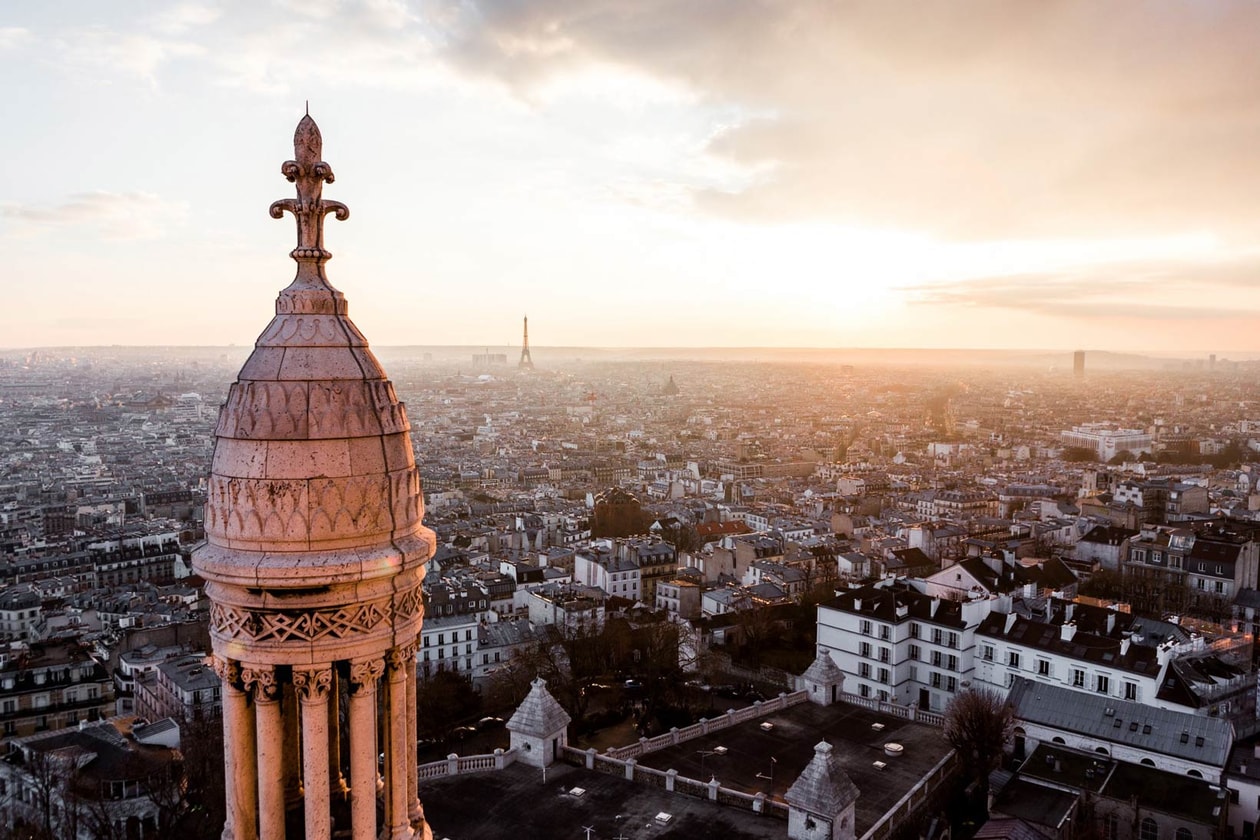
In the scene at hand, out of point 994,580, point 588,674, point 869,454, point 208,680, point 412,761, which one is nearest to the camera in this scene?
point 412,761

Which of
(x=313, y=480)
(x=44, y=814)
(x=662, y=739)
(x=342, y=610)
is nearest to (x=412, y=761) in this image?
(x=342, y=610)

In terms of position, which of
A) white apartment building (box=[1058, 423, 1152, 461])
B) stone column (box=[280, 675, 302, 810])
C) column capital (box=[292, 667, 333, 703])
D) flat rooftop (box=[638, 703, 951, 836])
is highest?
column capital (box=[292, 667, 333, 703])

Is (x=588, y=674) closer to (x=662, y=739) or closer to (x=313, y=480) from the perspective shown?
(x=662, y=739)

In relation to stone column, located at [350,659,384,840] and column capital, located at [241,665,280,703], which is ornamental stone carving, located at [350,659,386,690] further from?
column capital, located at [241,665,280,703]

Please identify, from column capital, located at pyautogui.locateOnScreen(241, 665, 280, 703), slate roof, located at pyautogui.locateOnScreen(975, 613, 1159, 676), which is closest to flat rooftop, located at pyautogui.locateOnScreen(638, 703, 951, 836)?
slate roof, located at pyautogui.locateOnScreen(975, 613, 1159, 676)

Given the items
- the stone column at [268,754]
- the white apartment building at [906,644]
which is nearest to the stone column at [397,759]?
the stone column at [268,754]

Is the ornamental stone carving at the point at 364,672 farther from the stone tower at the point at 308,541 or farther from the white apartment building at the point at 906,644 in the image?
the white apartment building at the point at 906,644
